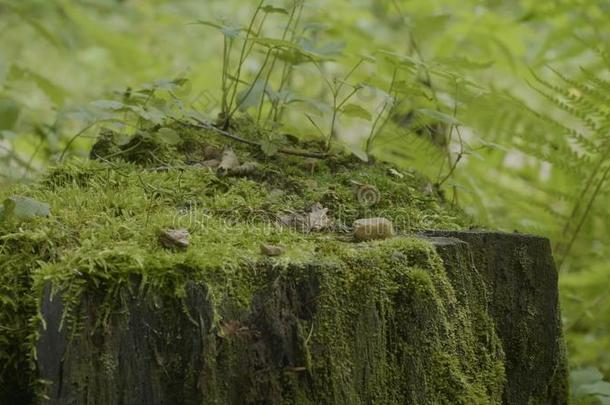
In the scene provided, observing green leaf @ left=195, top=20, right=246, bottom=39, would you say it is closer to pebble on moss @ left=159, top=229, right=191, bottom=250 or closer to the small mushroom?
the small mushroom

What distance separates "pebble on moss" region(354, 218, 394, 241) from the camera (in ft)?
6.20

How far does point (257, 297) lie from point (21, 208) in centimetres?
69

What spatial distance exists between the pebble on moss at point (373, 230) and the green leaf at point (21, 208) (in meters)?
0.89

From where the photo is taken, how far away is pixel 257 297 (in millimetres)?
1567

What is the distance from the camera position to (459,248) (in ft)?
6.32

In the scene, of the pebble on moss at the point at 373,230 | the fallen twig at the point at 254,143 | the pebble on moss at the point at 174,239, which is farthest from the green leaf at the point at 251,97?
the pebble on moss at the point at 174,239

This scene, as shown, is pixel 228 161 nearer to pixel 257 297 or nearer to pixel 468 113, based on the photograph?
pixel 257 297

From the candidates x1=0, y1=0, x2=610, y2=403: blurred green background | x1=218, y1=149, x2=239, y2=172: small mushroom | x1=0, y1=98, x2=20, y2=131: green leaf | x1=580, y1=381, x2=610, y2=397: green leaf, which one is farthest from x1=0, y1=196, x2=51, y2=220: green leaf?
x1=580, y1=381, x2=610, y2=397: green leaf

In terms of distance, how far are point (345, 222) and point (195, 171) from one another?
59 cm

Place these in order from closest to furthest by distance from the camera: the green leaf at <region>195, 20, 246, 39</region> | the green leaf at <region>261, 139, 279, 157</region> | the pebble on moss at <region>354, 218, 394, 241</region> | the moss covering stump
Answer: the moss covering stump → the pebble on moss at <region>354, 218, 394, 241</region> → the green leaf at <region>195, 20, 246, 39</region> → the green leaf at <region>261, 139, 279, 157</region>

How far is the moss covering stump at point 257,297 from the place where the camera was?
4.90ft

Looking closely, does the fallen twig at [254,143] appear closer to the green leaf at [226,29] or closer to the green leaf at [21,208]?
the green leaf at [226,29]

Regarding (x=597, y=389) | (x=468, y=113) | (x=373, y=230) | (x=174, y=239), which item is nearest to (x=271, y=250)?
(x=174, y=239)

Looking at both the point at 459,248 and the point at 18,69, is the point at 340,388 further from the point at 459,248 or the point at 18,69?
the point at 18,69
